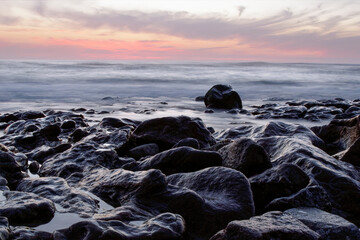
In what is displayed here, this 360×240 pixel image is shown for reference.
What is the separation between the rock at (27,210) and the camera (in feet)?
8.78

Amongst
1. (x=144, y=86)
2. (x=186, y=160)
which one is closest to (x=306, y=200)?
(x=186, y=160)

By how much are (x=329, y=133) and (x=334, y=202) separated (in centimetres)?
313

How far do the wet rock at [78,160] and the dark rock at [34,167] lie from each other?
0.12 metres

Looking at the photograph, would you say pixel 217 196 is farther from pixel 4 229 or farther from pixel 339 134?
pixel 339 134

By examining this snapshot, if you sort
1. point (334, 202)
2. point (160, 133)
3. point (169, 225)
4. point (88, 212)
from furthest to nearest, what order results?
1. point (160, 133)
2. point (334, 202)
3. point (88, 212)
4. point (169, 225)

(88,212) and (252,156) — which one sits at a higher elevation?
(252,156)

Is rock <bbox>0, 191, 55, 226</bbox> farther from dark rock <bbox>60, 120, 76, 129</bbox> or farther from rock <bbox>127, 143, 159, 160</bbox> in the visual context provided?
dark rock <bbox>60, 120, 76, 129</bbox>

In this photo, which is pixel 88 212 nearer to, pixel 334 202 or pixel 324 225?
pixel 324 225

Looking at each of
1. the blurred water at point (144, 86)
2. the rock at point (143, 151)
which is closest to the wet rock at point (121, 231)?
the rock at point (143, 151)

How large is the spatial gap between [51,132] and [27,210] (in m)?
4.08

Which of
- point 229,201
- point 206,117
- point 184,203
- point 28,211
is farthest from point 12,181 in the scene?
point 206,117

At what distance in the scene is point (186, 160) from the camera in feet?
12.3

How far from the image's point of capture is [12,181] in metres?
3.85

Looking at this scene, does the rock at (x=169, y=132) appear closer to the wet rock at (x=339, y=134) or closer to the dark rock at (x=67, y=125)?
the wet rock at (x=339, y=134)
